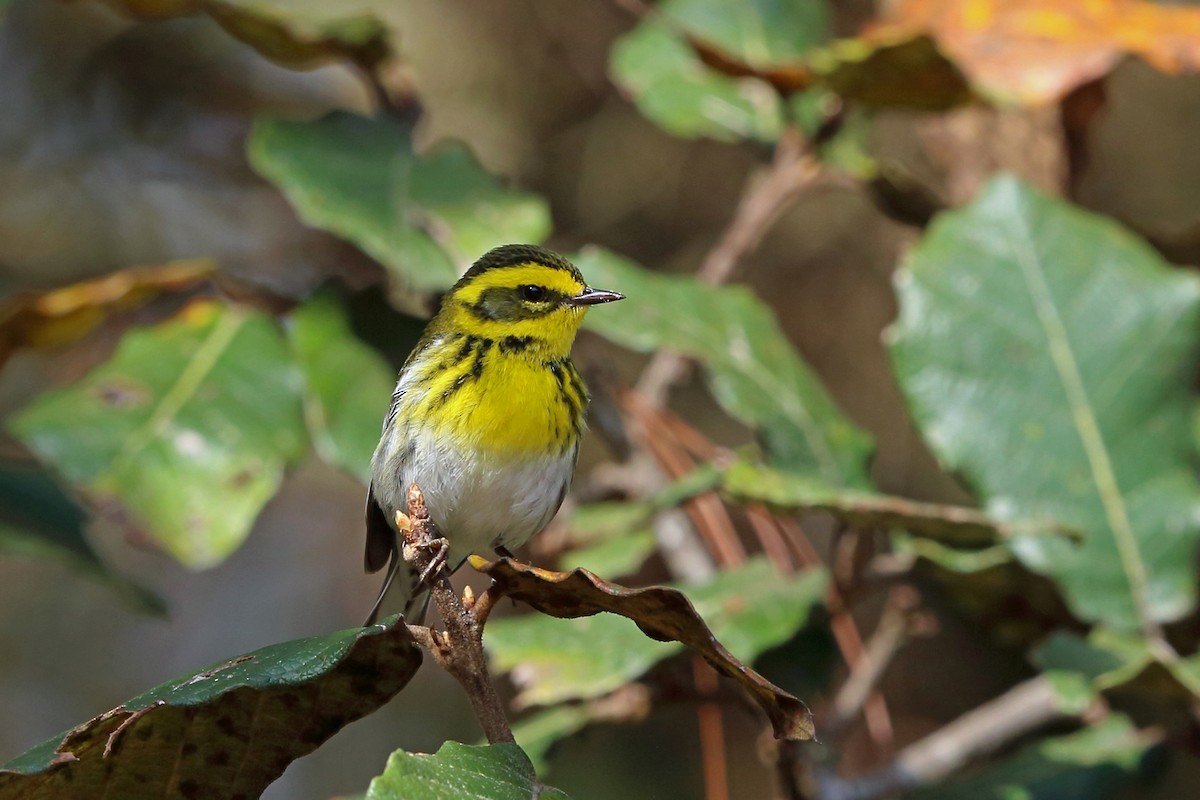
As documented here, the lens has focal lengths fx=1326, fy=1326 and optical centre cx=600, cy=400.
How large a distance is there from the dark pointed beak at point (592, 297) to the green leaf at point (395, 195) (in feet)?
0.45

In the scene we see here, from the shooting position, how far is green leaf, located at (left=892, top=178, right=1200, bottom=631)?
2045 millimetres

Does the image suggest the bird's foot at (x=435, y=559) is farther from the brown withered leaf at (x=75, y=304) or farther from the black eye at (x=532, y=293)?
the brown withered leaf at (x=75, y=304)

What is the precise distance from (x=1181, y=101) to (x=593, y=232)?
6.38 ft

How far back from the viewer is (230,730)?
4.23 ft

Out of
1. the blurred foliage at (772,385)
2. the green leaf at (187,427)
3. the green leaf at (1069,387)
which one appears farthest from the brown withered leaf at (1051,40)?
the green leaf at (187,427)

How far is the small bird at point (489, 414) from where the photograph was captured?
2.16 metres

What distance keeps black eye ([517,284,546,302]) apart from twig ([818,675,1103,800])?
947mm

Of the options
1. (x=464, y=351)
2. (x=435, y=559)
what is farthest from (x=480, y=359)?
(x=435, y=559)

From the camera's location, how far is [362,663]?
4.22 feet

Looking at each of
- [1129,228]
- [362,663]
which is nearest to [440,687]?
[1129,228]

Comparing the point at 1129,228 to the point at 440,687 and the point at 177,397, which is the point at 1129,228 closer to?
the point at 177,397

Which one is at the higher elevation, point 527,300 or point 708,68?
point 708,68

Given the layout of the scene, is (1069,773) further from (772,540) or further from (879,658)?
(772,540)

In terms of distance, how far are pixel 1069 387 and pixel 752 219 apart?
752mm
